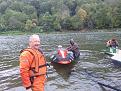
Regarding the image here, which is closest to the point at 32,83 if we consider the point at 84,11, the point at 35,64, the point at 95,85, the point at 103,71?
the point at 35,64

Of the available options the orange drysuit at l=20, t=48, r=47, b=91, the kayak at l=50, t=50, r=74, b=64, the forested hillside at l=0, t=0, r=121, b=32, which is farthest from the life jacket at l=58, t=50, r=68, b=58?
the forested hillside at l=0, t=0, r=121, b=32

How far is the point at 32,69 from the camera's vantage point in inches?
341

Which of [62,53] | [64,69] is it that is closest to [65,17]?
[62,53]

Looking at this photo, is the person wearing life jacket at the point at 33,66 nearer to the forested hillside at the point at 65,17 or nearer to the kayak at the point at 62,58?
the kayak at the point at 62,58

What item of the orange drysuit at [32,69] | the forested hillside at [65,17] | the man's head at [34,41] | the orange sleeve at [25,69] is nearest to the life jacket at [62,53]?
the orange drysuit at [32,69]

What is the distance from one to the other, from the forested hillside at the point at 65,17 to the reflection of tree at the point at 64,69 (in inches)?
3290

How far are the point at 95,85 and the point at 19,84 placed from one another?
172 inches

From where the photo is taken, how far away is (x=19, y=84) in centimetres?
1642

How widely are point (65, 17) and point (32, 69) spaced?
115540 millimetres

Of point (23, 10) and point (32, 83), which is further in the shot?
point (23, 10)

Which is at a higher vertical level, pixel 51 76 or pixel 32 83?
pixel 32 83

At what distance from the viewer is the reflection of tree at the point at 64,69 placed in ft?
61.6

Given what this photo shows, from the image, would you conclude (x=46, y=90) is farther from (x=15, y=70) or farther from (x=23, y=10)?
(x=23, y=10)

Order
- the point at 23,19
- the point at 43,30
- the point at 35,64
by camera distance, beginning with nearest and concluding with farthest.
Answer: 1. the point at 35,64
2. the point at 43,30
3. the point at 23,19
